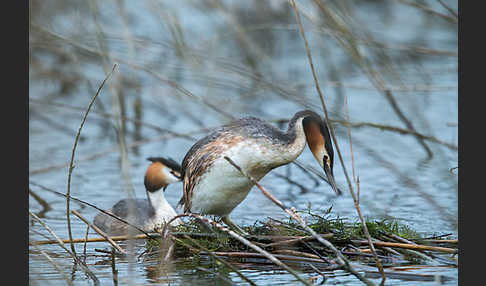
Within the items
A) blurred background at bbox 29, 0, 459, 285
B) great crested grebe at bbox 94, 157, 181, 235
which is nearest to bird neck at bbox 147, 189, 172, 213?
great crested grebe at bbox 94, 157, 181, 235

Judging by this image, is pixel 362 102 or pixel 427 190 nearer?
pixel 427 190

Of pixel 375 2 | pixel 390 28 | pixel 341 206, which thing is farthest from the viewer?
pixel 375 2

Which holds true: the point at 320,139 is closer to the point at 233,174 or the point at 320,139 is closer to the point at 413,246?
the point at 233,174

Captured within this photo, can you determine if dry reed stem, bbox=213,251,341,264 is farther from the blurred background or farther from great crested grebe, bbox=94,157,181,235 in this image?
great crested grebe, bbox=94,157,181,235

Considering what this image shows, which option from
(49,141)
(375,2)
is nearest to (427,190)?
(49,141)

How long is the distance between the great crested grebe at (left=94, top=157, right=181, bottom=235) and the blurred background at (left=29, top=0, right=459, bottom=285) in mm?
280

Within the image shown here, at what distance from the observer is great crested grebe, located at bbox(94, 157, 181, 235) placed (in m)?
6.82

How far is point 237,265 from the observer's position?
4.91 metres

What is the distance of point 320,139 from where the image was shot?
5402mm

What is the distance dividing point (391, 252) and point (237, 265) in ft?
3.19

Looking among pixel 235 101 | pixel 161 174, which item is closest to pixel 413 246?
pixel 235 101

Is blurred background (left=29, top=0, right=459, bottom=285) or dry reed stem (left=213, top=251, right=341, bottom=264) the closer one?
dry reed stem (left=213, top=251, right=341, bottom=264)

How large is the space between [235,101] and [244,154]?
180 cm

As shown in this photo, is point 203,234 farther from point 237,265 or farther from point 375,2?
point 375,2
